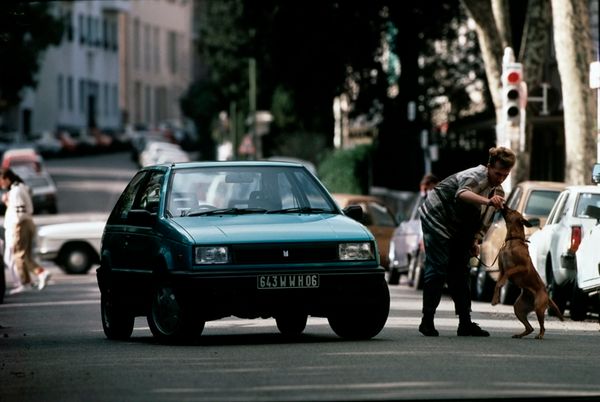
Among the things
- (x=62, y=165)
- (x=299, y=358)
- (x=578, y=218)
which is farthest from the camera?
(x=62, y=165)

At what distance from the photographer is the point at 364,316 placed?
1549 cm

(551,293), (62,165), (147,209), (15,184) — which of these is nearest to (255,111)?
(62,165)

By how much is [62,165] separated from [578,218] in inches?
2892

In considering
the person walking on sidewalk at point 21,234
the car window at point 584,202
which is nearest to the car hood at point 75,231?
the person walking on sidewalk at point 21,234

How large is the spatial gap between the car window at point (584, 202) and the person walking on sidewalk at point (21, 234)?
33.2 ft

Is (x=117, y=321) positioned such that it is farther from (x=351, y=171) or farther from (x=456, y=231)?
(x=351, y=171)

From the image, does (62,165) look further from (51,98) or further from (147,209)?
(147,209)

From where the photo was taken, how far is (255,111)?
74500 millimetres

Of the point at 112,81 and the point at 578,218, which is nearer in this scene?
the point at 578,218

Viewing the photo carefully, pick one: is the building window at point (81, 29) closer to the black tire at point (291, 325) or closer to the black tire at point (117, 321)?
the black tire at point (117, 321)

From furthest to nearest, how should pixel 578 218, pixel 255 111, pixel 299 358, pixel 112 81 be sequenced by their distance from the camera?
pixel 112 81
pixel 255 111
pixel 578 218
pixel 299 358

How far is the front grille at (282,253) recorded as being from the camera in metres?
14.8

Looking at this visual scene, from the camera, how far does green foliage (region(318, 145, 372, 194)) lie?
54.4 metres

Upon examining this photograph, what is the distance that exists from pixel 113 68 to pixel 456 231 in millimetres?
106432
